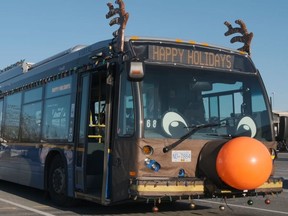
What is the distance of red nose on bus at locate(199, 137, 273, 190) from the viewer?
7.34 m

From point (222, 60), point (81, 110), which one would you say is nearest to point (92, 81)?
point (81, 110)

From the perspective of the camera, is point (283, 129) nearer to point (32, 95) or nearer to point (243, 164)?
point (243, 164)

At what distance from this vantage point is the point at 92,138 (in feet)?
29.2

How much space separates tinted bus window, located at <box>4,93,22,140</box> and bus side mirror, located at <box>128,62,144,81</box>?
5.68m

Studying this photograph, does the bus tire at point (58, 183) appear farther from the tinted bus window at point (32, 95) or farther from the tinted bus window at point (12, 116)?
the tinted bus window at point (12, 116)

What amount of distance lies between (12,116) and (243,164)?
23.9 ft

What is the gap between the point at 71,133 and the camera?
30.7 feet

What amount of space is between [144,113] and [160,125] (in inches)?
13.3

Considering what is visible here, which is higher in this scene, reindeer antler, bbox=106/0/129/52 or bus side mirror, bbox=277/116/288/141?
reindeer antler, bbox=106/0/129/52

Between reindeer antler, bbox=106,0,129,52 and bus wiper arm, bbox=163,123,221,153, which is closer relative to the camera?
bus wiper arm, bbox=163,123,221,153

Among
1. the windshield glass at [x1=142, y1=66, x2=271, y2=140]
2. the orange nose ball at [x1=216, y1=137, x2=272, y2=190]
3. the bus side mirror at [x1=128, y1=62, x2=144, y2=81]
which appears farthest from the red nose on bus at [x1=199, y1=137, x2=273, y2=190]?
the bus side mirror at [x1=128, y1=62, x2=144, y2=81]

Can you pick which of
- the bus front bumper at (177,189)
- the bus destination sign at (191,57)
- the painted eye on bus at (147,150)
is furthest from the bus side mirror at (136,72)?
the bus front bumper at (177,189)

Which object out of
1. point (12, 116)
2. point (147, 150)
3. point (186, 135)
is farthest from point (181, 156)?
point (12, 116)

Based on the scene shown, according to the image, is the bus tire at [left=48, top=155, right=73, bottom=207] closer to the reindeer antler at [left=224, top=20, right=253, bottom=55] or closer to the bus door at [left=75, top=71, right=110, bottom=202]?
the bus door at [left=75, top=71, right=110, bottom=202]
